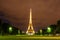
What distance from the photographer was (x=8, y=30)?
280 feet

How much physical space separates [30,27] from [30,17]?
24.9 feet

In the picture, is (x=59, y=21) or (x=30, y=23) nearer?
(x=59, y=21)

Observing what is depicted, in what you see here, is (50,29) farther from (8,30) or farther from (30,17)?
(8,30)

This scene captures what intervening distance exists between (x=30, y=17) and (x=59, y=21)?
57.8 ft

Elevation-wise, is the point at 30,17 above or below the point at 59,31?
above

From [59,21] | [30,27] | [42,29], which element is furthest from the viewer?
→ [42,29]

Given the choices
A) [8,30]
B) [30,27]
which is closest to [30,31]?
[30,27]

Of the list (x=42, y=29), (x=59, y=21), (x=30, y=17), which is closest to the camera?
(x=59, y=21)

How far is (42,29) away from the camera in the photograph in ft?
371

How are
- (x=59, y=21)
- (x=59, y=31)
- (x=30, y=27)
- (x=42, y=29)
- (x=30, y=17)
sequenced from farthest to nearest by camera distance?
(x=42, y=29), (x=30, y=17), (x=30, y=27), (x=59, y=21), (x=59, y=31)

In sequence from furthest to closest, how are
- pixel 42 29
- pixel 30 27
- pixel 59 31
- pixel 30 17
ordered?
pixel 42 29
pixel 30 17
pixel 30 27
pixel 59 31

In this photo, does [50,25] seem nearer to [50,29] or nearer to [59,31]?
[50,29]

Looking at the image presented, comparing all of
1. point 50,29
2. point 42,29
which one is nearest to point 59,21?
point 50,29

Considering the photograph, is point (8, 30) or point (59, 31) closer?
point (59, 31)
